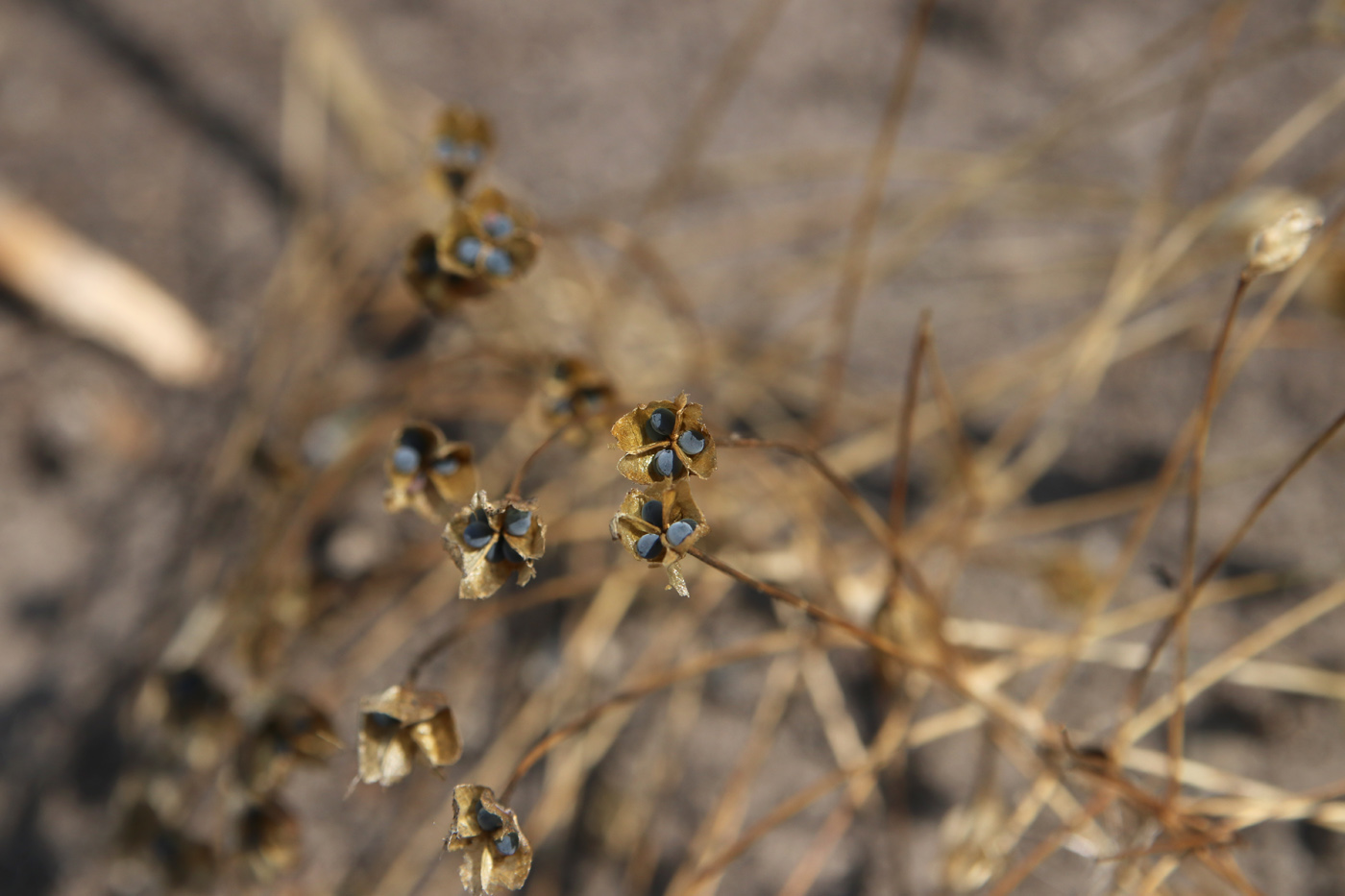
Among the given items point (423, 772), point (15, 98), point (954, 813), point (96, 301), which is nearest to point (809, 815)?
point (954, 813)

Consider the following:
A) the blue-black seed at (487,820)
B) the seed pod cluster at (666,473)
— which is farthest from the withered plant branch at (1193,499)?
the blue-black seed at (487,820)

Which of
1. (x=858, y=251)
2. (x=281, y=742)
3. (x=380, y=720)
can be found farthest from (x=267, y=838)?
(x=858, y=251)

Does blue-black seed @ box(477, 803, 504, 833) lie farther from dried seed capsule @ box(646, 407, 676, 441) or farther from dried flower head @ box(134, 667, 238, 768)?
dried flower head @ box(134, 667, 238, 768)

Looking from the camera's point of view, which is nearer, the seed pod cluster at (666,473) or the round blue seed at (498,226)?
the seed pod cluster at (666,473)

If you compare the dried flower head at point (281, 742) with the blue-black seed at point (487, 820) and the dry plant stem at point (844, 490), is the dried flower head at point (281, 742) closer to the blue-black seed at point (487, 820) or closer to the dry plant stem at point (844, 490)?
the blue-black seed at point (487, 820)

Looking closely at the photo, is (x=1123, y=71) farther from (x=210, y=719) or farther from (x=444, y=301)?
(x=210, y=719)

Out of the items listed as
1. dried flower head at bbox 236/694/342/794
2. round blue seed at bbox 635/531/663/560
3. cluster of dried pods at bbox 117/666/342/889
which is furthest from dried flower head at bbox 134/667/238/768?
round blue seed at bbox 635/531/663/560
